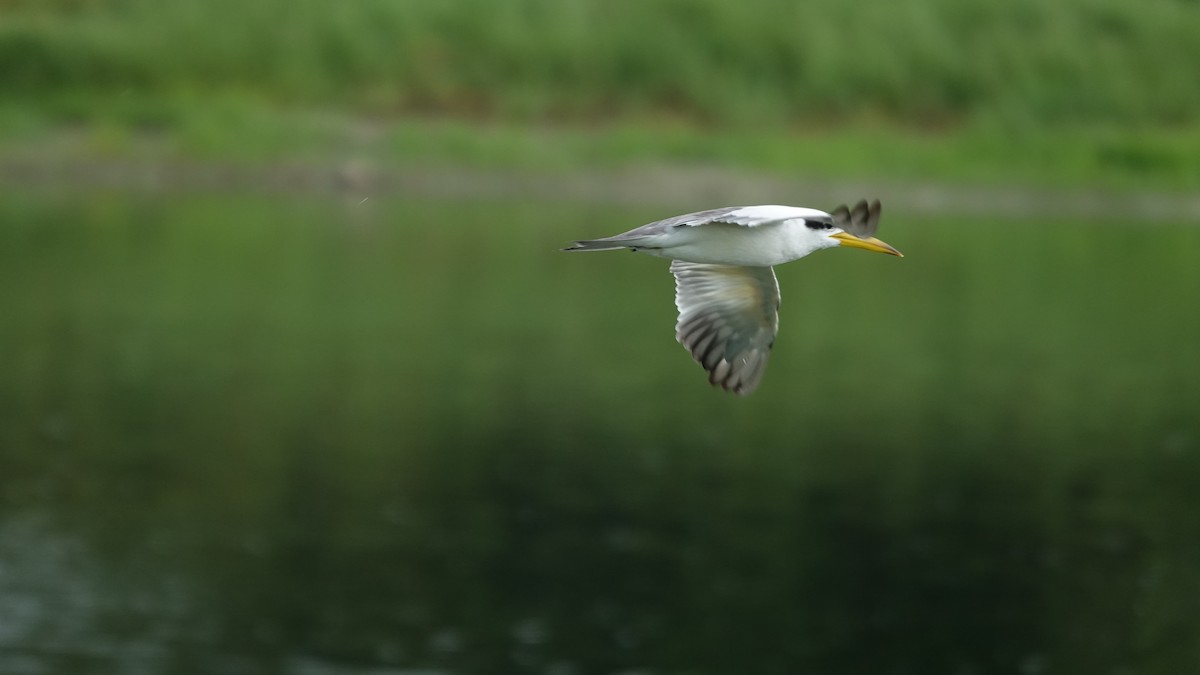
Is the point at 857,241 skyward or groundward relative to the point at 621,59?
groundward

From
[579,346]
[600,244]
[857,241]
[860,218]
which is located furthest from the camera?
[579,346]

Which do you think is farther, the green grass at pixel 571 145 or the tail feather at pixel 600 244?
the green grass at pixel 571 145

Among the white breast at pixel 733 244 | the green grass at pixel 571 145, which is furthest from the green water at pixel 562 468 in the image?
the white breast at pixel 733 244

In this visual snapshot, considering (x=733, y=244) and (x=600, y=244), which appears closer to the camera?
(x=600, y=244)

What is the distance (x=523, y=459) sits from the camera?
37125mm

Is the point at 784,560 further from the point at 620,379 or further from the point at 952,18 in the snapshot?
the point at 952,18

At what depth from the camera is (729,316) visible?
13141mm

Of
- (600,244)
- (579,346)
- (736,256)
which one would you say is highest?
(579,346)

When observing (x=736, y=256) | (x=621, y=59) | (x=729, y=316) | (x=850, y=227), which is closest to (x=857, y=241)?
(x=850, y=227)

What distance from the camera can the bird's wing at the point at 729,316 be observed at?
1300 centimetres

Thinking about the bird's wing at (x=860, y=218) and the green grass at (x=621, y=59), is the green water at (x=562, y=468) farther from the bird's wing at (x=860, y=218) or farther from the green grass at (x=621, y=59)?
the bird's wing at (x=860, y=218)

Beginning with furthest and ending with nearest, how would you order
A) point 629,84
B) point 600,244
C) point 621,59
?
point 621,59 → point 629,84 → point 600,244

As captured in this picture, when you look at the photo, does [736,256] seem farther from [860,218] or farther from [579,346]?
[579,346]

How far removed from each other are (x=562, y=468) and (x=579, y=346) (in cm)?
1036
